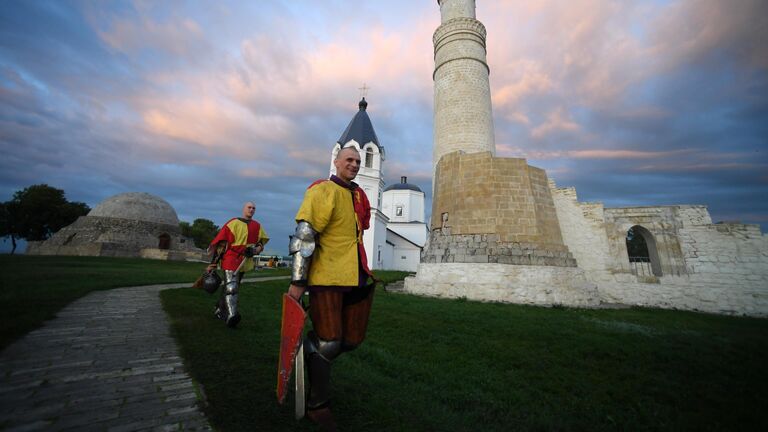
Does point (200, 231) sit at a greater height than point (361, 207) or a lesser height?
greater

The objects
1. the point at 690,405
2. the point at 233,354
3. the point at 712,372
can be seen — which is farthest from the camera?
the point at 712,372

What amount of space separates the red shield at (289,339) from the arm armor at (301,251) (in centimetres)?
17

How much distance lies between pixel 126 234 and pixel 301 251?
115 ft

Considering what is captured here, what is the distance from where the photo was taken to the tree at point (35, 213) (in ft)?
113

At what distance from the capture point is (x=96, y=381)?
2490 millimetres

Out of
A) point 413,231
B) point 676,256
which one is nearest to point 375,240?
point 413,231

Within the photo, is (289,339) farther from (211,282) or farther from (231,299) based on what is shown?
(211,282)

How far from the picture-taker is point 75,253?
82.7ft

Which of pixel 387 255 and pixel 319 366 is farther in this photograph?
pixel 387 255

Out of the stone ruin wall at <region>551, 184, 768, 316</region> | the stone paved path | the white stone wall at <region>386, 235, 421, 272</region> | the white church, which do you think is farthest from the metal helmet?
the white stone wall at <region>386, 235, 421, 272</region>

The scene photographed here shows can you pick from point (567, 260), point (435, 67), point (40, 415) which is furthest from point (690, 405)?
point (435, 67)

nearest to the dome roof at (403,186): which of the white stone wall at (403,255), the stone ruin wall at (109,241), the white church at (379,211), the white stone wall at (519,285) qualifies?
the white church at (379,211)

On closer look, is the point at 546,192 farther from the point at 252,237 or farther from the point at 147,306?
the point at 147,306

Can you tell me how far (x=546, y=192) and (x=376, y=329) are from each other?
387 inches
